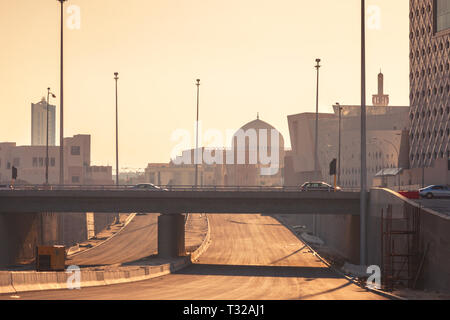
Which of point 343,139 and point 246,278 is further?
point 343,139

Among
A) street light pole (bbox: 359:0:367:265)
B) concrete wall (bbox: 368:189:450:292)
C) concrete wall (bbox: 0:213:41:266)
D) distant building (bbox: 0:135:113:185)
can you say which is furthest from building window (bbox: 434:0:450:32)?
distant building (bbox: 0:135:113:185)

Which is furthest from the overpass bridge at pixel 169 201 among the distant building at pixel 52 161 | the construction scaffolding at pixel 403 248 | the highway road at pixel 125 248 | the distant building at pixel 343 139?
the distant building at pixel 52 161

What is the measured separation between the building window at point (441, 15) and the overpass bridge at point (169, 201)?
36.9 meters

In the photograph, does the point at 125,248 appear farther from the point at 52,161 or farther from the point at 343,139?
the point at 343,139

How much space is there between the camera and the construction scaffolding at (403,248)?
5191 cm

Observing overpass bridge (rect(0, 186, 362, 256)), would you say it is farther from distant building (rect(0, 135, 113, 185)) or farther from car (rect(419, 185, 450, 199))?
distant building (rect(0, 135, 113, 185))

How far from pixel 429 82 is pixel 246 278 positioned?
57.3 meters

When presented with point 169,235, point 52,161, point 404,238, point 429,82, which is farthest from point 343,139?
point 404,238

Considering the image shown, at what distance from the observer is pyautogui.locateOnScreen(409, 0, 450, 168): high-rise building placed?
99562mm

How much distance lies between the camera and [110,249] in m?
95.8

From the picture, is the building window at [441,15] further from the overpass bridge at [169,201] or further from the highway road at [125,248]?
the highway road at [125,248]

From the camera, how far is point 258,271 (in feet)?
224
